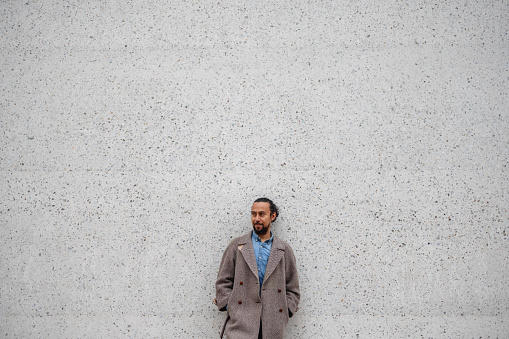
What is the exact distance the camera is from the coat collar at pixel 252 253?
2.72m

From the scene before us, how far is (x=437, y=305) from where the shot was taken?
3166 millimetres

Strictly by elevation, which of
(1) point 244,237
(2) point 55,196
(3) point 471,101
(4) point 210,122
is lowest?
(1) point 244,237

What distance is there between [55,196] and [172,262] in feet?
4.50

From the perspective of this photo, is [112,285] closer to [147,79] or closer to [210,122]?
[210,122]

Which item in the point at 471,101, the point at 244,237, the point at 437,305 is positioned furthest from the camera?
the point at 471,101

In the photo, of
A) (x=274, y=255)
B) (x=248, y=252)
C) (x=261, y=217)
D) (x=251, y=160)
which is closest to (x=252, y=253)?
(x=248, y=252)

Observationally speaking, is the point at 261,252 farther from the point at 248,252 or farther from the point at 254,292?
the point at 254,292

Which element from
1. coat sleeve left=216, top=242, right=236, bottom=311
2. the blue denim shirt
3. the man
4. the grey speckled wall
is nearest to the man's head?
the man

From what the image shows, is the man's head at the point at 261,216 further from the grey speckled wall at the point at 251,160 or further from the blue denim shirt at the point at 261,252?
the grey speckled wall at the point at 251,160

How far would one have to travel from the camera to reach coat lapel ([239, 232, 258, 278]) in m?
2.72

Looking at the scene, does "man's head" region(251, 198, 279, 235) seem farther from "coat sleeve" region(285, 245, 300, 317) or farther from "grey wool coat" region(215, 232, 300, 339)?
"coat sleeve" region(285, 245, 300, 317)

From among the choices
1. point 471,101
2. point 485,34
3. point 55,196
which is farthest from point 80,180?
point 485,34

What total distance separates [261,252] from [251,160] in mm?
949

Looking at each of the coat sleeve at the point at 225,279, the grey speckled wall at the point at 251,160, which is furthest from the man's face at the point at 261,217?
the grey speckled wall at the point at 251,160
